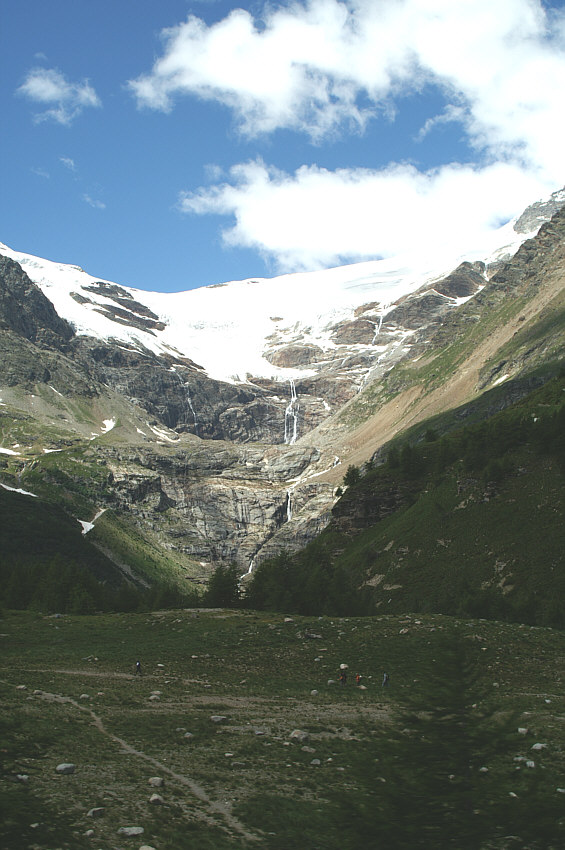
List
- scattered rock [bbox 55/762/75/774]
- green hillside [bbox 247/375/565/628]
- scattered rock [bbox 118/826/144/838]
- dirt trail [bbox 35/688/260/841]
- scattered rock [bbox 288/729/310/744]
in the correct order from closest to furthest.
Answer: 1. scattered rock [bbox 118/826/144/838]
2. dirt trail [bbox 35/688/260/841]
3. scattered rock [bbox 55/762/75/774]
4. scattered rock [bbox 288/729/310/744]
5. green hillside [bbox 247/375/565/628]

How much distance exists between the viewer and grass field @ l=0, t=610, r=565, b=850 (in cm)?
1872

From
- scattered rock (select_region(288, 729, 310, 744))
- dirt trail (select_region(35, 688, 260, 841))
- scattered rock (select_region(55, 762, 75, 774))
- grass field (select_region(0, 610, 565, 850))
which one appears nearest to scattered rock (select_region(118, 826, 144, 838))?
grass field (select_region(0, 610, 565, 850))

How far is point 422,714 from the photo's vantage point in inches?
1278

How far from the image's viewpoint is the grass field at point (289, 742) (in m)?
18.7

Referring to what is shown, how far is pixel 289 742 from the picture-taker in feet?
87.2

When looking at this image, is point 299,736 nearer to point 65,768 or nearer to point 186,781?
point 186,781

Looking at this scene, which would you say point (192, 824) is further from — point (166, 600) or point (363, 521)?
point (363, 521)

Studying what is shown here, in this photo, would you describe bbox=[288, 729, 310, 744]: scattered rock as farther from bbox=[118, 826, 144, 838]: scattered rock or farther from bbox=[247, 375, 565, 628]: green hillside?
bbox=[247, 375, 565, 628]: green hillside

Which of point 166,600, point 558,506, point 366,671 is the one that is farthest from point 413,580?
point 366,671

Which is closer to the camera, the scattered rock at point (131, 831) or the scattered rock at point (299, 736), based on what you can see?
the scattered rock at point (131, 831)

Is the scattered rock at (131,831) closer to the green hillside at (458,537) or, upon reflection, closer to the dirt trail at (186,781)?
the dirt trail at (186,781)

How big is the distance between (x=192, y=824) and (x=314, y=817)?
3825 mm

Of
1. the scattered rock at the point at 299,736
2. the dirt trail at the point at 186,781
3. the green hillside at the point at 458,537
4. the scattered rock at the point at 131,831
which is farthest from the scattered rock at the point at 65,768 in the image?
the green hillside at the point at 458,537

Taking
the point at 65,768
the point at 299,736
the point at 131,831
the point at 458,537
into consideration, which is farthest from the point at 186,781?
→ the point at 458,537
